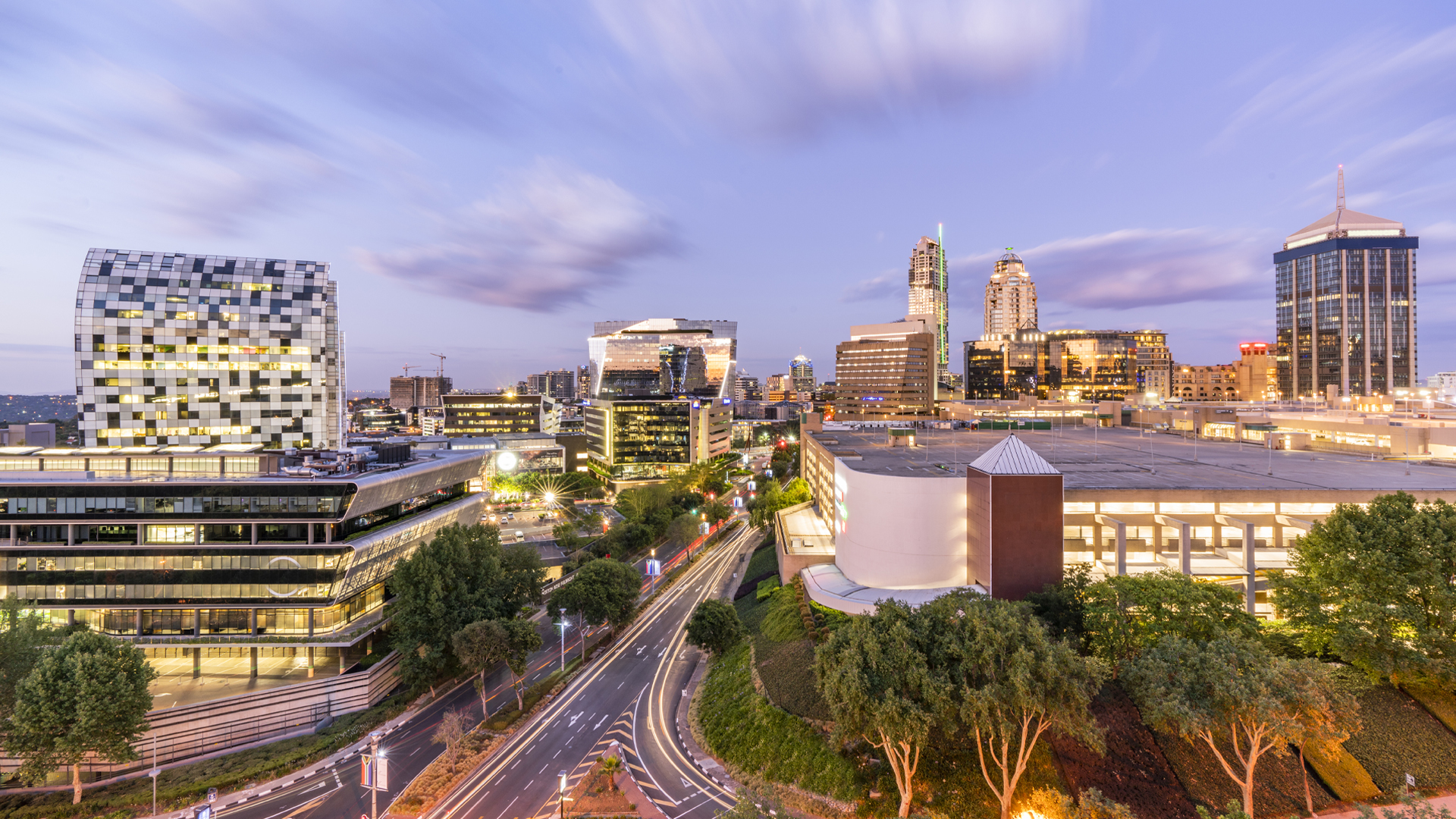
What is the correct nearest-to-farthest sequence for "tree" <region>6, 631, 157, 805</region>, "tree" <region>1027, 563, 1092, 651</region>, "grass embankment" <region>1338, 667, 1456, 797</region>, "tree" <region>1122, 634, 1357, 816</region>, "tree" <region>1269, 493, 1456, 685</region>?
"tree" <region>1122, 634, 1357, 816</region> → "grass embankment" <region>1338, 667, 1456, 797</region> → "tree" <region>1269, 493, 1456, 685</region> → "tree" <region>6, 631, 157, 805</region> → "tree" <region>1027, 563, 1092, 651</region>

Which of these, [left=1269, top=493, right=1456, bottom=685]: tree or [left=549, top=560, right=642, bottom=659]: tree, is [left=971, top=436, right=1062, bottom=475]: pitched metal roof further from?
[left=549, top=560, right=642, bottom=659]: tree

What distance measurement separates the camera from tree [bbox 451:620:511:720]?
5019 cm

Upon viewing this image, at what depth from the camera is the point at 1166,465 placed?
2589 inches

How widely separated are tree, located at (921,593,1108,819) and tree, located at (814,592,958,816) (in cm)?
142

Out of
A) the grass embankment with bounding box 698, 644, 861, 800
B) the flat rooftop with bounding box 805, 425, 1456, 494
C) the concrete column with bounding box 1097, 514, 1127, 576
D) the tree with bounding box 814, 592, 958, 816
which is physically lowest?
the grass embankment with bounding box 698, 644, 861, 800

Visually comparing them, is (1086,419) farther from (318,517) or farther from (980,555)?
(318,517)

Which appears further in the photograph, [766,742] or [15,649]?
[15,649]

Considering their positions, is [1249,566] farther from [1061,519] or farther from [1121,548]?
[1061,519]

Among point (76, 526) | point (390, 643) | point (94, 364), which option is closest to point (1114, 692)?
point (390, 643)

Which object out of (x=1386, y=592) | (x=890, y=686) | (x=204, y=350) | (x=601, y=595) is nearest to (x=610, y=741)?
(x=601, y=595)

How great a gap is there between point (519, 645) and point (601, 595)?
13.3 m

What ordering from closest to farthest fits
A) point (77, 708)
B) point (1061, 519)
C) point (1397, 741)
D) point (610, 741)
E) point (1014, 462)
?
point (1397, 741) < point (77, 708) < point (1061, 519) < point (1014, 462) < point (610, 741)

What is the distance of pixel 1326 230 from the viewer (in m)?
165

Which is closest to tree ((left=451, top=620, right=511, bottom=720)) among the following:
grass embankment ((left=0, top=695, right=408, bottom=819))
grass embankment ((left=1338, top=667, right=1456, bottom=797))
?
grass embankment ((left=0, top=695, right=408, bottom=819))
